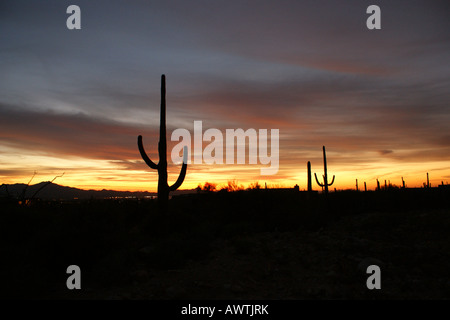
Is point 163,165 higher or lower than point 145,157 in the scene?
lower

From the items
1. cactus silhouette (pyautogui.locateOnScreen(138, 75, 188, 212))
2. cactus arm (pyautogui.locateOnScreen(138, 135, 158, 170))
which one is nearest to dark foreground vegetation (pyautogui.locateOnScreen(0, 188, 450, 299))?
cactus silhouette (pyautogui.locateOnScreen(138, 75, 188, 212))

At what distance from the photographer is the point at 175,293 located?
6879 millimetres

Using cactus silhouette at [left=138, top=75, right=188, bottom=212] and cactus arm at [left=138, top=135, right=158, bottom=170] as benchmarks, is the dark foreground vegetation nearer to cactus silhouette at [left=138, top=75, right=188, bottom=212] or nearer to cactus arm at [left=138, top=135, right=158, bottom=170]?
cactus silhouette at [left=138, top=75, right=188, bottom=212]

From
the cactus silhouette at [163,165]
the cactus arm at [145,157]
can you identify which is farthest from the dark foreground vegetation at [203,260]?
the cactus arm at [145,157]

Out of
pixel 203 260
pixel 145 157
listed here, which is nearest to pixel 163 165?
pixel 145 157

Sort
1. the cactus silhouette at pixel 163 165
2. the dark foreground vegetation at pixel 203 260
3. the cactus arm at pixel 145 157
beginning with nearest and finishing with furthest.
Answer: the dark foreground vegetation at pixel 203 260
the cactus silhouette at pixel 163 165
the cactus arm at pixel 145 157

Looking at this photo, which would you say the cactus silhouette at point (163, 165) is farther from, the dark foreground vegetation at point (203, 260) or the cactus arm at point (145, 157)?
the dark foreground vegetation at point (203, 260)

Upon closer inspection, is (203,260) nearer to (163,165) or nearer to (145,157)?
(163,165)

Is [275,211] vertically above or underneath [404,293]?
above

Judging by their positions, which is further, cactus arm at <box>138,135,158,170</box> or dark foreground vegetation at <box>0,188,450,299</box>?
cactus arm at <box>138,135,158,170</box>

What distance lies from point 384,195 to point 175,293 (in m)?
24.0

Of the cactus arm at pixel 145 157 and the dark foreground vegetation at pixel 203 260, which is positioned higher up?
the cactus arm at pixel 145 157

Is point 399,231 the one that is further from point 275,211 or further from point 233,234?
point 233,234
